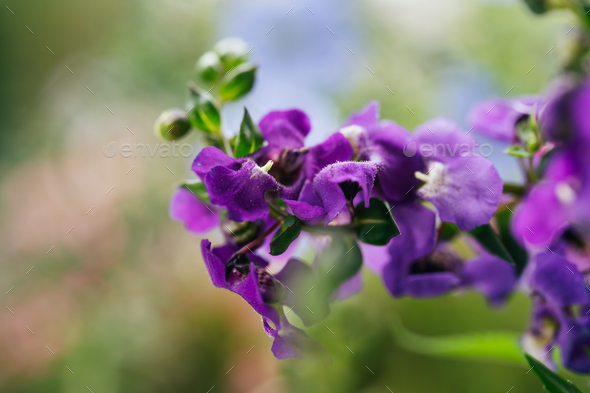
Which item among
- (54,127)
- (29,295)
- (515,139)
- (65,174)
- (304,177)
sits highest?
(54,127)

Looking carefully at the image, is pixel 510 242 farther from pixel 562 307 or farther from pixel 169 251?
pixel 169 251

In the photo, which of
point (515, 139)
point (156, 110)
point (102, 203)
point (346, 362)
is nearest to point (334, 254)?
point (515, 139)

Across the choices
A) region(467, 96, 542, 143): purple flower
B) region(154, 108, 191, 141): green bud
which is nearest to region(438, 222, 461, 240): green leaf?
region(467, 96, 542, 143): purple flower

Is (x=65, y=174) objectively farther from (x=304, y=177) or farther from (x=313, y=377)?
(x=304, y=177)

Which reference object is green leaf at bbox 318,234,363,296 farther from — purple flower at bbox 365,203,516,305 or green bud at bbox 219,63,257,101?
green bud at bbox 219,63,257,101

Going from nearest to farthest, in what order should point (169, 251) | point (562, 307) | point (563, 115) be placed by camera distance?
point (563, 115) < point (562, 307) < point (169, 251)

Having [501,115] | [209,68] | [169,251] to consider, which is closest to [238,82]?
[209,68]
